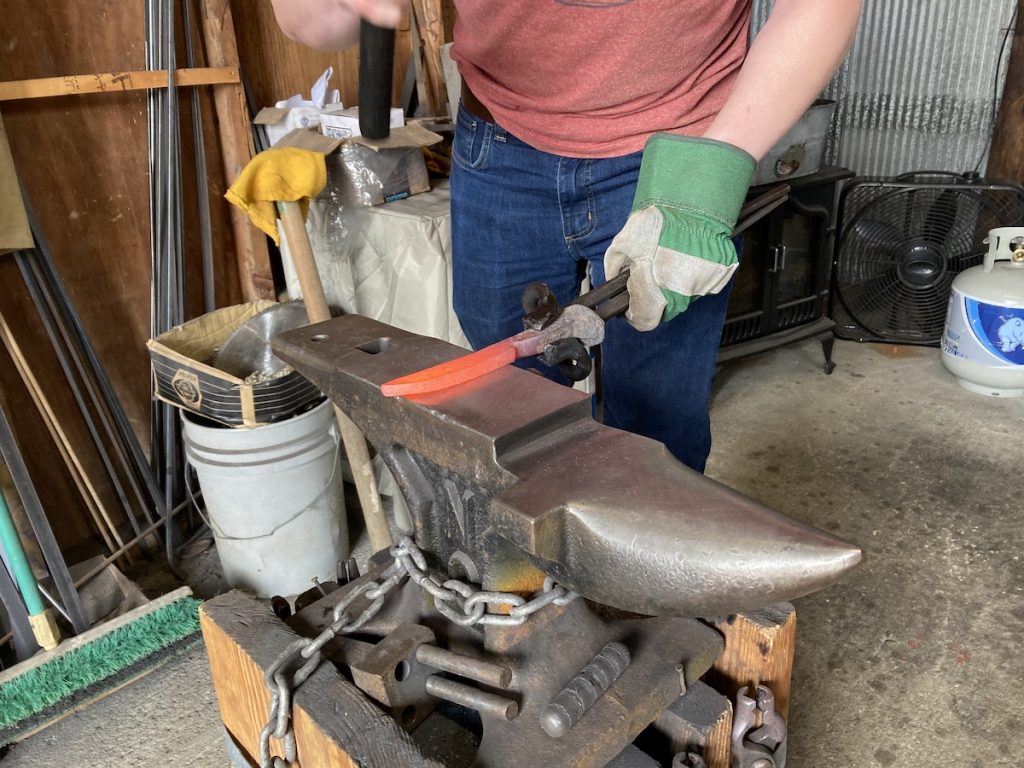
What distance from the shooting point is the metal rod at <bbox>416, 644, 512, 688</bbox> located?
0.74m

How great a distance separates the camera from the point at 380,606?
887 millimetres

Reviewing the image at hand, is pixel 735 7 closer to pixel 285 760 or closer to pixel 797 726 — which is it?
pixel 285 760

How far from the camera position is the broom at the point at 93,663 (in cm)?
169

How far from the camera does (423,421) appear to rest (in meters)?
0.75

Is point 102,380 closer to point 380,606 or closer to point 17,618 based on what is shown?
point 17,618

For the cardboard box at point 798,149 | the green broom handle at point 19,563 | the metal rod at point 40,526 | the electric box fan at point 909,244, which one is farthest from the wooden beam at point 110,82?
the electric box fan at point 909,244

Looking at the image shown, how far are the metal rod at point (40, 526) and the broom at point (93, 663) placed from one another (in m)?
0.08

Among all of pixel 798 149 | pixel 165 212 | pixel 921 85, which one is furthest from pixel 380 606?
pixel 921 85

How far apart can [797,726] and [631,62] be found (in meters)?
1.31

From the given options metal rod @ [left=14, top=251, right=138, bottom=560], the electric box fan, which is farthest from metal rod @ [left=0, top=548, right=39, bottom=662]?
the electric box fan

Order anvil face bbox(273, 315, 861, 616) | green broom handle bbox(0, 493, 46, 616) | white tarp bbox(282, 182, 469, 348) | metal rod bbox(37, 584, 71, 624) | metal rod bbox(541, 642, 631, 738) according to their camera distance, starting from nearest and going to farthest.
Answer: anvil face bbox(273, 315, 861, 616) → metal rod bbox(541, 642, 631, 738) → green broom handle bbox(0, 493, 46, 616) → metal rod bbox(37, 584, 71, 624) → white tarp bbox(282, 182, 469, 348)

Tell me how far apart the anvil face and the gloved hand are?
0.24 m

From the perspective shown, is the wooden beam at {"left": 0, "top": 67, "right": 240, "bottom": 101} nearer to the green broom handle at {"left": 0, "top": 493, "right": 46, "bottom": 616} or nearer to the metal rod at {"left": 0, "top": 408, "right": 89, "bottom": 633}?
the metal rod at {"left": 0, "top": 408, "right": 89, "bottom": 633}

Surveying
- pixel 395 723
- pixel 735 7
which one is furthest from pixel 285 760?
pixel 735 7
